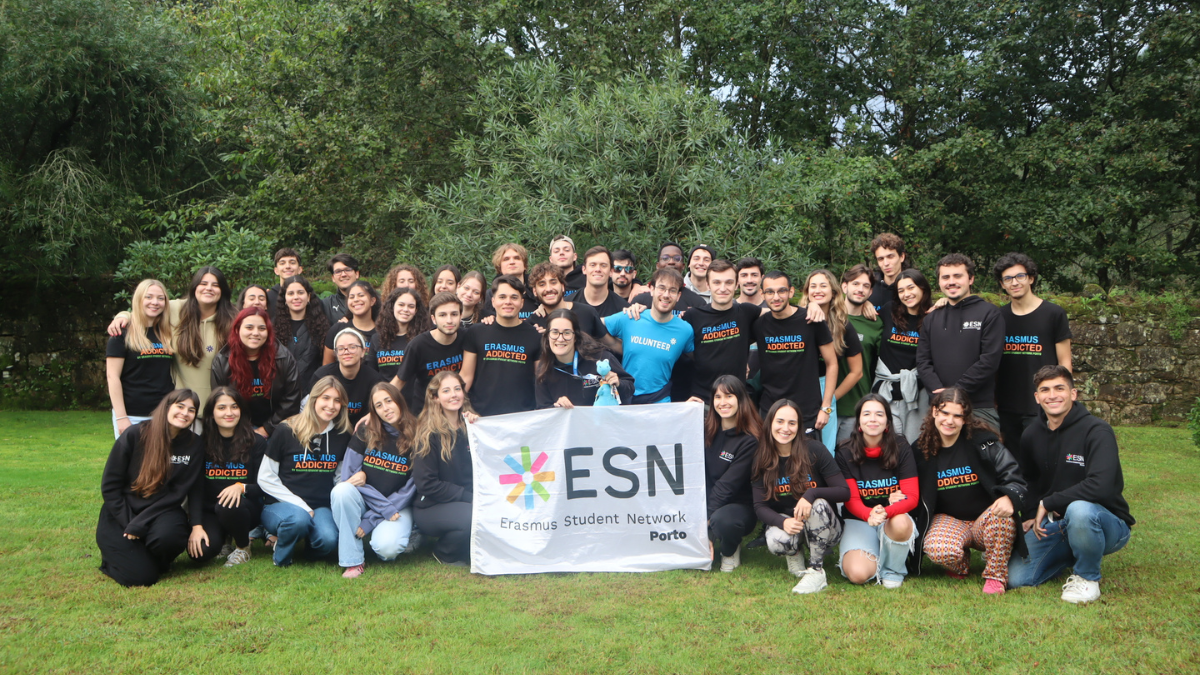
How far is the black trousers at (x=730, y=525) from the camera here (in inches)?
216

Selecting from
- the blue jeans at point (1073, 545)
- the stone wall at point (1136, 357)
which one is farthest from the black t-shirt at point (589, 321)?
the stone wall at point (1136, 357)

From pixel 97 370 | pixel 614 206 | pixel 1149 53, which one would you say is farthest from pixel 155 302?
pixel 1149 53

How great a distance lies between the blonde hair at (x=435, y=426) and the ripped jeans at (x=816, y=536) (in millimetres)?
2166

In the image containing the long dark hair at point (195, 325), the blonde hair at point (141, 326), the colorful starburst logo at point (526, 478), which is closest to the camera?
the colorful starburst logo at point (526, 478)

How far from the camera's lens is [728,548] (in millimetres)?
5547

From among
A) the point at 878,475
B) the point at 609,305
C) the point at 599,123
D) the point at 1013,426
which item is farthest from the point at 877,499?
the point at 599,123

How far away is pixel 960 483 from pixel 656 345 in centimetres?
214

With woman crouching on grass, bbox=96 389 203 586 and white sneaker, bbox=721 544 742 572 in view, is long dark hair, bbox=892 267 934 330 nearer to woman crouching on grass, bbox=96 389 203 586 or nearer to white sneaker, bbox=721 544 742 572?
Answer: white sneaker, bbox=721 544 742 572

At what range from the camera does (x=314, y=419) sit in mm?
5773

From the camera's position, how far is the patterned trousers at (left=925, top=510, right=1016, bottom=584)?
5051 mm

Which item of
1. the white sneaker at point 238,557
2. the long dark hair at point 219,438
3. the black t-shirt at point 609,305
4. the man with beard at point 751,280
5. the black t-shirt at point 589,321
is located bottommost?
the white sneaker at point 238,557

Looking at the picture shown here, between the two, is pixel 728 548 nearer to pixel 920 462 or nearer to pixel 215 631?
pixel 920 462

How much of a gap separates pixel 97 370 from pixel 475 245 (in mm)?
7841

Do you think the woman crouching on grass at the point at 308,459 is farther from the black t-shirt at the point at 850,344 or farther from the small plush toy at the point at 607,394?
the black t-shirt at the point at 850,344
